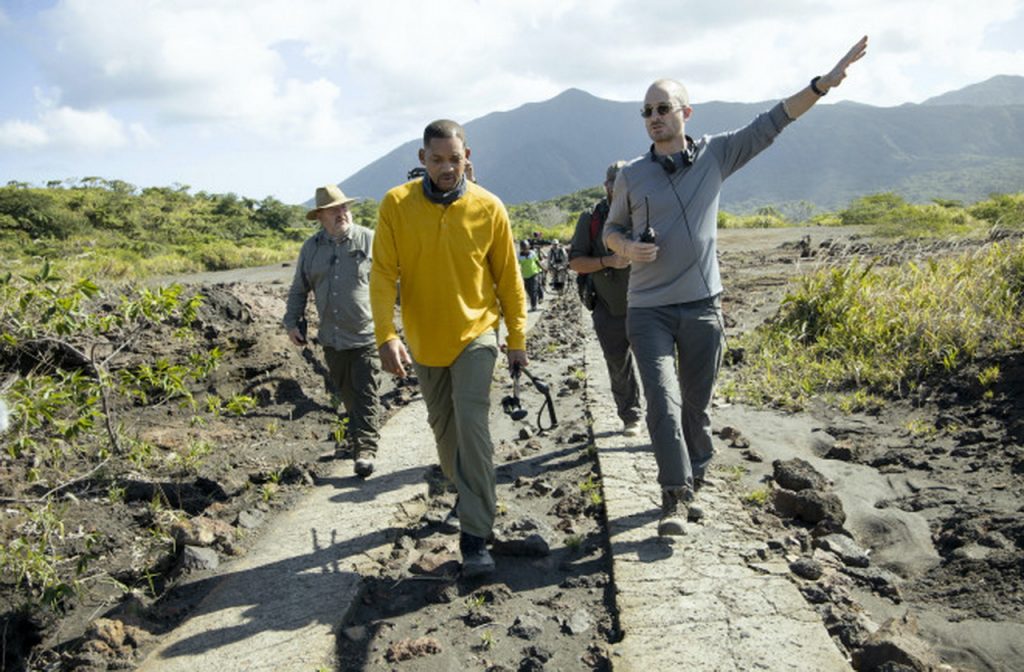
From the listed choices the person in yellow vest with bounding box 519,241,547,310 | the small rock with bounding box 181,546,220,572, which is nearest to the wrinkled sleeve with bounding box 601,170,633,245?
the small rock with bounding box 181,546,220,572

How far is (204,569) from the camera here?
4.24 m

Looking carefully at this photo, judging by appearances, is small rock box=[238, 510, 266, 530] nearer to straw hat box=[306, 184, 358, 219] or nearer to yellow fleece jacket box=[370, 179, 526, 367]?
yellow fleece jacket box=[370, 179, 526, 367]

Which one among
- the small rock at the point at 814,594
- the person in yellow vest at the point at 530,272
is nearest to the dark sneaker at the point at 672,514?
the small rock at the point at 814,594

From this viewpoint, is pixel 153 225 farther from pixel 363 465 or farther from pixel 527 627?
pixel 527 627

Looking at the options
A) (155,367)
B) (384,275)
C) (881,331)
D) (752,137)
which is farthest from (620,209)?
(155,367)

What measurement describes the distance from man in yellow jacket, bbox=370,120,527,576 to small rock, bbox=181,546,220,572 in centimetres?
141

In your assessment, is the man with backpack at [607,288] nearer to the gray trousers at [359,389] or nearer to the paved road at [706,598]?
the paved road at [706,598]

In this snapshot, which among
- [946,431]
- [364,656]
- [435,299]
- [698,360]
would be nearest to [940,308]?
[946,431]

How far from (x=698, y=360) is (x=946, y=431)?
7.90ft

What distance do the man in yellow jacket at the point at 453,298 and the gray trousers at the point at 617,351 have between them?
1.77 meters

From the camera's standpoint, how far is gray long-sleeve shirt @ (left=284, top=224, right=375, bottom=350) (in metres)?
5.63

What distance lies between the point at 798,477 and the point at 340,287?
10.3 feet

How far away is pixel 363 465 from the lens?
216 inches

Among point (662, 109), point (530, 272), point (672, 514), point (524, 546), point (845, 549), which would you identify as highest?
point (662, 109)
